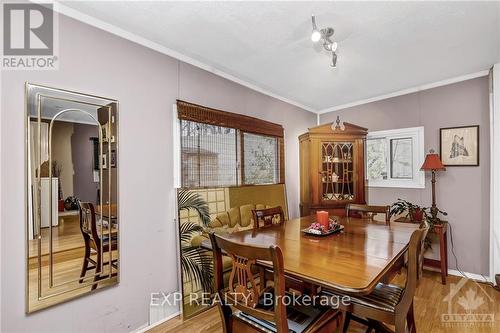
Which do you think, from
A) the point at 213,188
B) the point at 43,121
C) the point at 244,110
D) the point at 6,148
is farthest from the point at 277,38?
the point at 6,148

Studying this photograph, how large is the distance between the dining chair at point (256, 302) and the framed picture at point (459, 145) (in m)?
2.77

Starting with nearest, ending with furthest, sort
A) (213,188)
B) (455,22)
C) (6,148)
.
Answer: (6,148) → (455,22) → (213,188)

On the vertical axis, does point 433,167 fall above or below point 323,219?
above

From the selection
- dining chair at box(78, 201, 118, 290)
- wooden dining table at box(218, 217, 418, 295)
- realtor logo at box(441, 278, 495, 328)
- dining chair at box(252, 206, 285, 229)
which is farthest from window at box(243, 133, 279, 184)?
realtor logo at box(441, 278, 495, 328)

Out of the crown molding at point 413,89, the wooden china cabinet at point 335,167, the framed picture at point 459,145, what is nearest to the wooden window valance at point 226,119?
the wooden china cabinet at point 335,167

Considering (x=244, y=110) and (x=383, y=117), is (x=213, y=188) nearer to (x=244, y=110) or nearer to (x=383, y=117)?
(x=244, y=110)

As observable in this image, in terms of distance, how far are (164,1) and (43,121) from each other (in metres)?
1.12

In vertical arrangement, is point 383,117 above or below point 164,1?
below

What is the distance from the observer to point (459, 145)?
3.12 meters

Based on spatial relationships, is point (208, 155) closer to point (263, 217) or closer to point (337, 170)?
point (263, 217)

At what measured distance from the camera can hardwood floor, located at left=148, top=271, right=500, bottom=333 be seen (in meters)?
2.13

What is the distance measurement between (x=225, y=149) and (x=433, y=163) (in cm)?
246

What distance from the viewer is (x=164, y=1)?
1.72 metres

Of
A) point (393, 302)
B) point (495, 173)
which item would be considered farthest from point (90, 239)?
point (495, 173)
